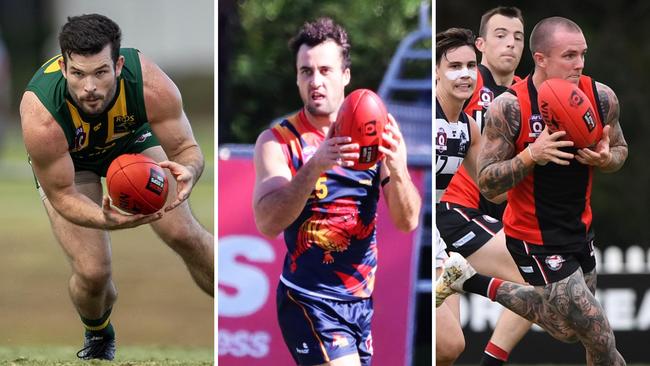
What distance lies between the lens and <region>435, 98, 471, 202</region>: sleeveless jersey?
18.1ft

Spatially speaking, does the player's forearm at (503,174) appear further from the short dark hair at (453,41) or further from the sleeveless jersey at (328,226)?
the short dark hair at (453,41)

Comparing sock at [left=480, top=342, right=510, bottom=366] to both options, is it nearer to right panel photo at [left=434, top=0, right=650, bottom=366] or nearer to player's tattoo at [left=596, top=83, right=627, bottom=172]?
right panel photo at [left=434, top=0, right=650, bottom=366]

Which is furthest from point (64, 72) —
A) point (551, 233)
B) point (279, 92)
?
point (279, 92)

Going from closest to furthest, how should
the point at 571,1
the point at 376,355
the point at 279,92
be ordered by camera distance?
the point at 376,355 → the point at 279,92 → the point at 571,1

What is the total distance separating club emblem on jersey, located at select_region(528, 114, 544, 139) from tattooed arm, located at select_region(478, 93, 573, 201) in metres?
0.05

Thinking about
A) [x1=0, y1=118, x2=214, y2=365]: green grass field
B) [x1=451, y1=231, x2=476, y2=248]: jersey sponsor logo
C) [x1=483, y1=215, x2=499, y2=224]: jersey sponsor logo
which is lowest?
[x1=0, y1=118, x2=214, y2=365]: green grass field

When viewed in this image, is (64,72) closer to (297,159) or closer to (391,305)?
(297,159)

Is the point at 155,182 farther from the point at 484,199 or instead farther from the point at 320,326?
the point at 484,199

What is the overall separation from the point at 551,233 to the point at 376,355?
2.45 meters

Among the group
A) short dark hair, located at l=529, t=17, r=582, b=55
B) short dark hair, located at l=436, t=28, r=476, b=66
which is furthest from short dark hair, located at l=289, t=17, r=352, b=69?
short dark hair, located at l=529, t=17, r=582, b=55

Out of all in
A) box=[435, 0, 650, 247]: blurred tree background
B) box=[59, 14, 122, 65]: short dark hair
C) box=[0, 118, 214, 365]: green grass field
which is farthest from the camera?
box=[435, 0, 650, 247]: blurred tree background

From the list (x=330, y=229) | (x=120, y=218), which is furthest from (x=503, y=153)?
(x=120, y=218)

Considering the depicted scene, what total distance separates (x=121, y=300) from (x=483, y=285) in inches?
367

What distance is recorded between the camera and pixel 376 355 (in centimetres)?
758
